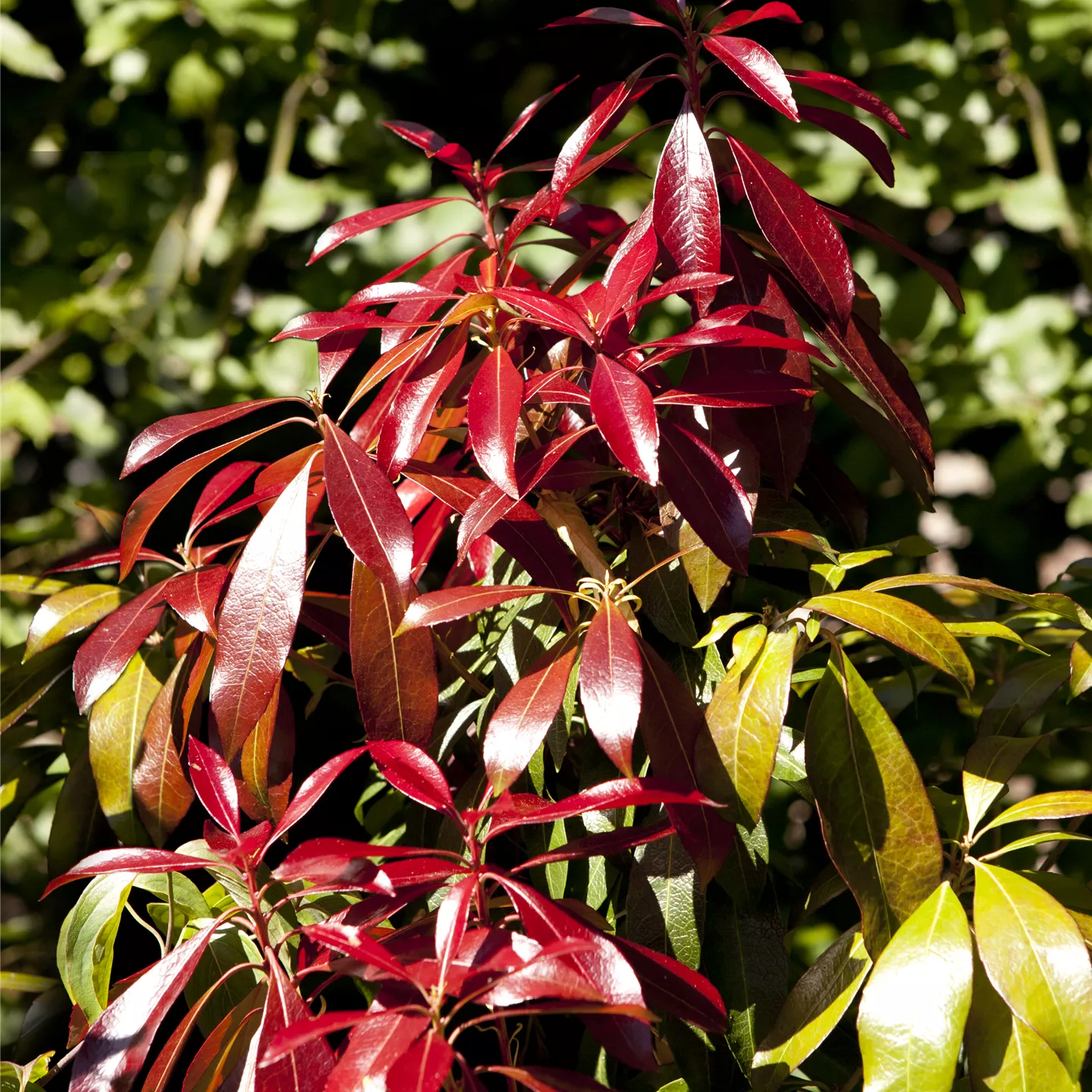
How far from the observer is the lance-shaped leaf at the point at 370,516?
0.55 meters

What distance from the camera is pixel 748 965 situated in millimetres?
626

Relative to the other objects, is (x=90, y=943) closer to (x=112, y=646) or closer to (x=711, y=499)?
(x=112, y=646)

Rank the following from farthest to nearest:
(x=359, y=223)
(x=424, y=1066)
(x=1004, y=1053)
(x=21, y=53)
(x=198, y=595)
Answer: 1. (x=21, y=53)
2. (x=359, y=223)
3. (x=198, y=595)
4. (x=1004, y=1053)
5. (x=424, y=1066)

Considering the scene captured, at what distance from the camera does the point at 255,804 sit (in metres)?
0.63

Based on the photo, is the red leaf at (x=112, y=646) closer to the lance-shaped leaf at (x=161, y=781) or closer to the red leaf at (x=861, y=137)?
the lance-shaped leaf at (x=161, y=781)

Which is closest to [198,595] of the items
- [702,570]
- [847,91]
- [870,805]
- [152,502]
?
[152,502]

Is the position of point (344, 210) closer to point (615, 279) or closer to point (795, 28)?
point (795, 28)

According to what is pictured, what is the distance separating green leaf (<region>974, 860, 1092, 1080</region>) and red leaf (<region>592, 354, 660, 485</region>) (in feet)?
0.95

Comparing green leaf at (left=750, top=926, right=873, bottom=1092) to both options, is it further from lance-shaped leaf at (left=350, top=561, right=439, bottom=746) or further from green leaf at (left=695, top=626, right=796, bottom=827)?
lance-shaped leaf at (left=350, top=561, right=439, bottom=746)

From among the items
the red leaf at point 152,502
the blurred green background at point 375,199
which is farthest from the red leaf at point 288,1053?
the blurred green background at point 375,199

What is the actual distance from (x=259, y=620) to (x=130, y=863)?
15cm

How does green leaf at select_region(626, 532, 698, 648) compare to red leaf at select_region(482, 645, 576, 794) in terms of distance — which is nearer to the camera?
red leaf at select_region(482, 645, 576, 794)

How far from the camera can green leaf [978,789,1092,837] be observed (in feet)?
1.90

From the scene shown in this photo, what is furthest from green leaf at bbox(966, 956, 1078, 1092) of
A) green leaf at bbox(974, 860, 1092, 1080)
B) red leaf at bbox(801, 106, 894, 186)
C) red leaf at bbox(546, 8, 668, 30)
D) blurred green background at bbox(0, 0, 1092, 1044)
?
blurred green background at bbox(0, 0, 1092, 1044)
